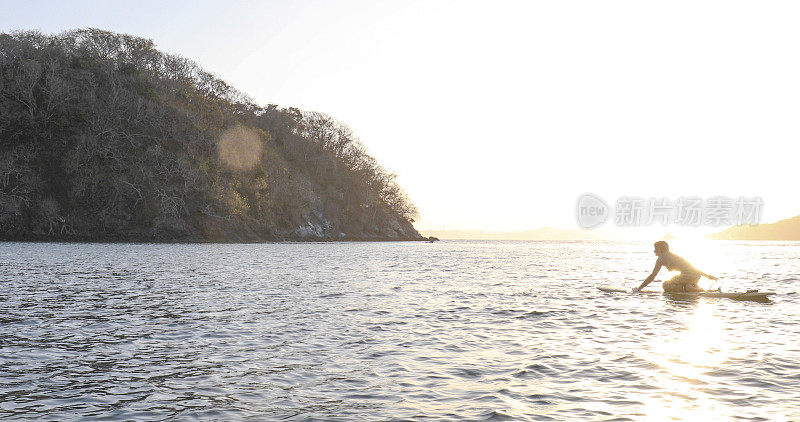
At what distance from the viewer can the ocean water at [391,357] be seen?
27.4 feet

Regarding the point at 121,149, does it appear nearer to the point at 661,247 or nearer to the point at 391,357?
the point at 661,247

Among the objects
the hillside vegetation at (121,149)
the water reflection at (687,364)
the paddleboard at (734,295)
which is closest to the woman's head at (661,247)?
the paddleboard at (734,295)

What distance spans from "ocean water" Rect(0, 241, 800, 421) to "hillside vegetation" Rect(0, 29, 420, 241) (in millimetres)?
70587

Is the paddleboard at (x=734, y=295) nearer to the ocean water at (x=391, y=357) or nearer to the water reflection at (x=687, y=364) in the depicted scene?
the ocean water at (x=391, y=357)


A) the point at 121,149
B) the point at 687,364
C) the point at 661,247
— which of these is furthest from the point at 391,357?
the point at 121,149

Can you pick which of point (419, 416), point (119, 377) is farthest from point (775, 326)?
point (119, 377)

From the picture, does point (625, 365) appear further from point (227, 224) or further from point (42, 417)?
point (227, 224)

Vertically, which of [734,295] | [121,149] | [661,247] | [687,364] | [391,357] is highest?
[121,149]

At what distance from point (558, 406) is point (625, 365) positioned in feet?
11.1

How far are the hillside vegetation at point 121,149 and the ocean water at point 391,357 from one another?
70.6m

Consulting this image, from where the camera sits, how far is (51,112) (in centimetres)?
Result: 8731

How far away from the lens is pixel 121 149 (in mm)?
92500

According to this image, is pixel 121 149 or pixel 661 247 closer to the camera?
pixel 661 247

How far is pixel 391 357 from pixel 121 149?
9253cm
